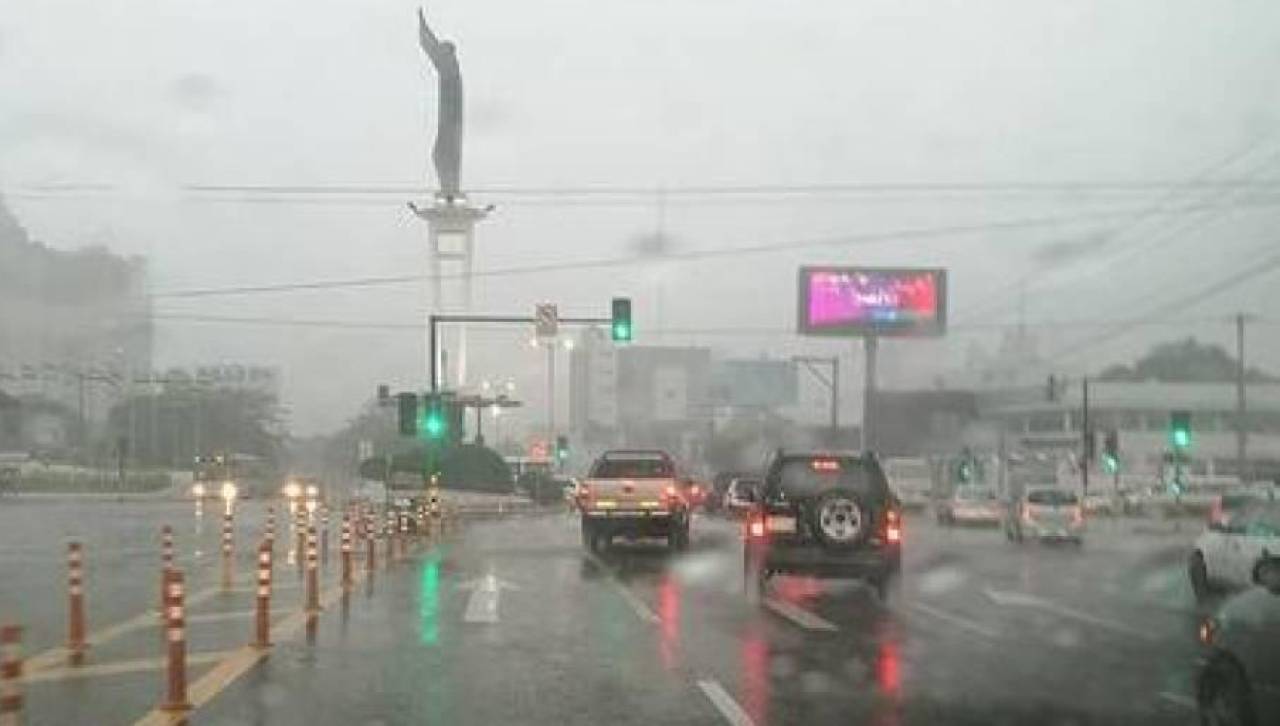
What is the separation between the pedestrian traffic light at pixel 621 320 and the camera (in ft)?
133

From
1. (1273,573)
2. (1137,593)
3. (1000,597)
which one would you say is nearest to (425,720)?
(1273,573)

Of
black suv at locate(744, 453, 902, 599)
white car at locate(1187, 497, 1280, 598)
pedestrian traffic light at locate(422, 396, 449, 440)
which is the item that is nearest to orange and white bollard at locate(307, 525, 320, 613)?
black suv at locate(744, 453, 902, 599)

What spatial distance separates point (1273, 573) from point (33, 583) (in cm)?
1843

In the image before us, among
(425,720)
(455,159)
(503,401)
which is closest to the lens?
(425,720)

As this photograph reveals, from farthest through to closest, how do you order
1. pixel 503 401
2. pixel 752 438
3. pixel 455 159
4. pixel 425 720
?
pixel 752 438
pixel 455 159
pixel 503 401
pixel 425 720

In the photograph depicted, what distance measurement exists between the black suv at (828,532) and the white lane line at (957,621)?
2.96 feet

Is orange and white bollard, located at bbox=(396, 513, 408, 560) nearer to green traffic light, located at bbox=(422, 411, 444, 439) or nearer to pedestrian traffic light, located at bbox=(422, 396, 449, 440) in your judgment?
pedestrian traffic light, located at bbox=(422, 396, 449, 440)

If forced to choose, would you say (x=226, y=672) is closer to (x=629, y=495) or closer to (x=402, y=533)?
(x=629, y=495)

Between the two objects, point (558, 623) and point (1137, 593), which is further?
point (1137, 593)

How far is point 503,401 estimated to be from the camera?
214ft

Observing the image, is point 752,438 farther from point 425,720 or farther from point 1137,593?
point 425,720

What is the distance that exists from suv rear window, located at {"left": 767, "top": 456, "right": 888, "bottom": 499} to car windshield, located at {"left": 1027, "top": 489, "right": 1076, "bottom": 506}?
21.8 meters

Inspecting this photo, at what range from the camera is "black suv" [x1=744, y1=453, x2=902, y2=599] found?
22.4 metres

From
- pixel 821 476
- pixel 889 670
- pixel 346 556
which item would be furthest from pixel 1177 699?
pixel 346 556
